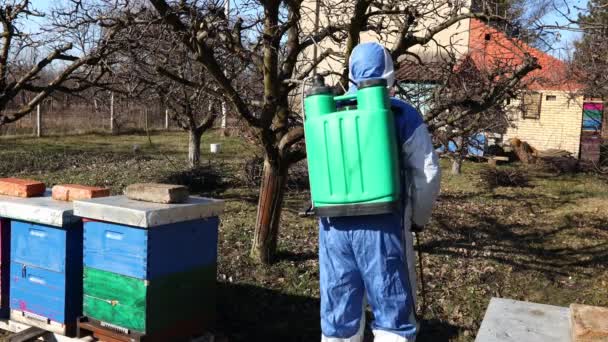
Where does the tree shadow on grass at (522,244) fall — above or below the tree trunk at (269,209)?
below

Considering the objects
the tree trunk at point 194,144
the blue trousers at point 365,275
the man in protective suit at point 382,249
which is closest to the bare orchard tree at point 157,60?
the man in protective suit at point 382,249

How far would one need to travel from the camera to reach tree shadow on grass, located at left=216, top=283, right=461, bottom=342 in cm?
462

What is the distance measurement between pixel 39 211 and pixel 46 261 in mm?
340

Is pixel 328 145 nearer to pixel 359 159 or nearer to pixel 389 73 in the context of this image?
pixel 359 159

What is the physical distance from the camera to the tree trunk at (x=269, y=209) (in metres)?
5.40

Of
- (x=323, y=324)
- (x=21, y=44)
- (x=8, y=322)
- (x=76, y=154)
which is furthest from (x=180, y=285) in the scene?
(x=76, y=154)

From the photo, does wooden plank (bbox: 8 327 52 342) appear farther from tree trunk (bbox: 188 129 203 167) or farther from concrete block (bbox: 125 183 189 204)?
tree trunk (bbox: 188 129 203 167)

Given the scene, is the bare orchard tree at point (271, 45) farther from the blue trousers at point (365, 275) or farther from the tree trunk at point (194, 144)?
the tree trunk at point (194, 144)

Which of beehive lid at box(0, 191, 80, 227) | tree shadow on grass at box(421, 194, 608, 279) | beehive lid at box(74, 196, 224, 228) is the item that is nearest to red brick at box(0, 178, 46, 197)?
beehive lid at box(0, 191, 80, 227)

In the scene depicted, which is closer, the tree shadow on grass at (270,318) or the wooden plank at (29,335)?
the wooden plank at (29,335)

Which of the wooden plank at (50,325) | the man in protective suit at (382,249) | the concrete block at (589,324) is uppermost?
the man in protective suit at (382,249)

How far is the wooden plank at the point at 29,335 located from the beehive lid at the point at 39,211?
0.74 metres

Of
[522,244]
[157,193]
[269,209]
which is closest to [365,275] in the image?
[157,193]

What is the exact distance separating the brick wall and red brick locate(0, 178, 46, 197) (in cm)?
1733
